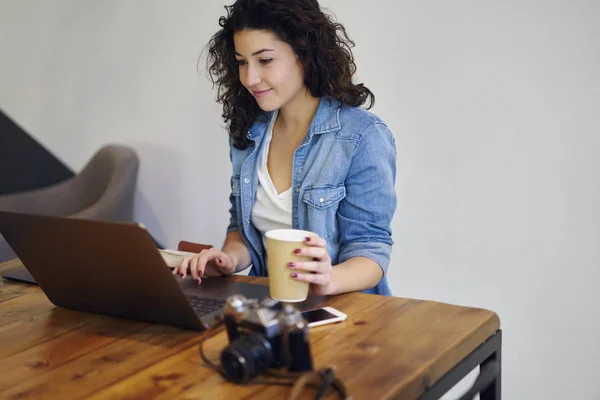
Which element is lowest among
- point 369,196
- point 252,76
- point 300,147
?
point 369,196

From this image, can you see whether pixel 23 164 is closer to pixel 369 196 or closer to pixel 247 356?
pixel 369 196

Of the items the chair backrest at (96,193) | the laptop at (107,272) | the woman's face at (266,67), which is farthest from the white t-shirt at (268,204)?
the chair backrest at (96,193)

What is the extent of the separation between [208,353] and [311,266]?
0.22 meters

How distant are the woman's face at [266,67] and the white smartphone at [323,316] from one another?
0.64m

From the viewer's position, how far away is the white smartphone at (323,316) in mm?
1056

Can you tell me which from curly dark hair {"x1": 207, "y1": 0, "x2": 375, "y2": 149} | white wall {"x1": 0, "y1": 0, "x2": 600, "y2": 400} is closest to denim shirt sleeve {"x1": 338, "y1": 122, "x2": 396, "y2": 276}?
curly dark hair {"x1": 207, "y1": 0, "x2": 375, "y2": 149}

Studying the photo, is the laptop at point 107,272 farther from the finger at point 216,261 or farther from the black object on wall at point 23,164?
the black object on wall at point 23,164

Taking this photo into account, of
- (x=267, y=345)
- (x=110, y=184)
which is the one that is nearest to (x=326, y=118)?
(x=267, y=345)

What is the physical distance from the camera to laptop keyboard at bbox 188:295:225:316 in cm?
113

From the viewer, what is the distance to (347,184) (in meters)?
1.53

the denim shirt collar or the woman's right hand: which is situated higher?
the denim shirt collar

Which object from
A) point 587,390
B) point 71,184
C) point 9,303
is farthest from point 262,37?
point 71,184

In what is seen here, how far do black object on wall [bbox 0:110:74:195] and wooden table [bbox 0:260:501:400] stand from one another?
2409mm

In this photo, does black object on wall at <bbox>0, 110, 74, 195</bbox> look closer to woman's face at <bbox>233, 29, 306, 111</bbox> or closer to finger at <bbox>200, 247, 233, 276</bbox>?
woman's face at <bbox>233, 29, 306, 111</bbox>
